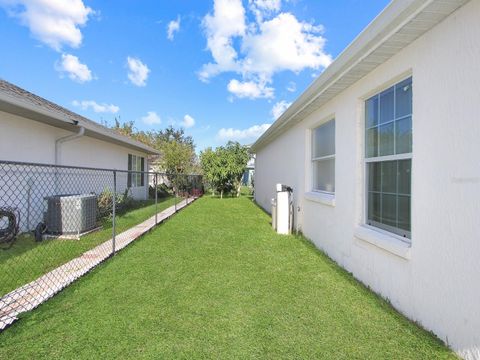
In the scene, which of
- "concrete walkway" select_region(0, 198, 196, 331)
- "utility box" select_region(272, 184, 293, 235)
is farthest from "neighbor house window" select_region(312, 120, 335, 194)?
"concrete walkway" select_region(0, 198, 196, 331)

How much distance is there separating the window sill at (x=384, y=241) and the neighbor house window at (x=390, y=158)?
0.14 meters

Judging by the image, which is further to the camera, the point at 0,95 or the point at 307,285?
the point at 0,95

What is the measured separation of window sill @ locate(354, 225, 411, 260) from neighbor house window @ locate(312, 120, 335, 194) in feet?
5.77

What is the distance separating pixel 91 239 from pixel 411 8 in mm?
7036

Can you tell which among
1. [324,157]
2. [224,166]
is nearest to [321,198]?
[324,157]

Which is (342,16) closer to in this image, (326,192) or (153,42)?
(326,192)

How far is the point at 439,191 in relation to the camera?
8.62 feet

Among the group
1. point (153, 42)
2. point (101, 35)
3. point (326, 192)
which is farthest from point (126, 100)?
point (326, 192)

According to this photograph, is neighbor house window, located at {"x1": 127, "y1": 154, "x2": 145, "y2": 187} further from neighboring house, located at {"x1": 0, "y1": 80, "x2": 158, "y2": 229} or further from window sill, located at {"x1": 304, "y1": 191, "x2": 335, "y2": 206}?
window sill, located at {"x1": 304, "y1": 191, "x2": 335, "y2": 206}

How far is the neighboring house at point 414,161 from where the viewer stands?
2311 millimetres

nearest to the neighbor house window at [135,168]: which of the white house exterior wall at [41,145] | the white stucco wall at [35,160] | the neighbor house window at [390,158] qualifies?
the white house exterior wall at [41,145]

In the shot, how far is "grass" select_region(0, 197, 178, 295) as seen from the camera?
4145 millimetres

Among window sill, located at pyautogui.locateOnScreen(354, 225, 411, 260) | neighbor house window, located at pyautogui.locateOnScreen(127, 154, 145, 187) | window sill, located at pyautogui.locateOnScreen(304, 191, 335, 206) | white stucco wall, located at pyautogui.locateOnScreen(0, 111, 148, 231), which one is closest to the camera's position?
window sill, located at pyautogui.locateOnScreen(354, 225, 411, 260)

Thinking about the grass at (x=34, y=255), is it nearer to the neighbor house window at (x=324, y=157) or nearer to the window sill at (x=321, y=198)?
the window sill at (x=321, y=198)
